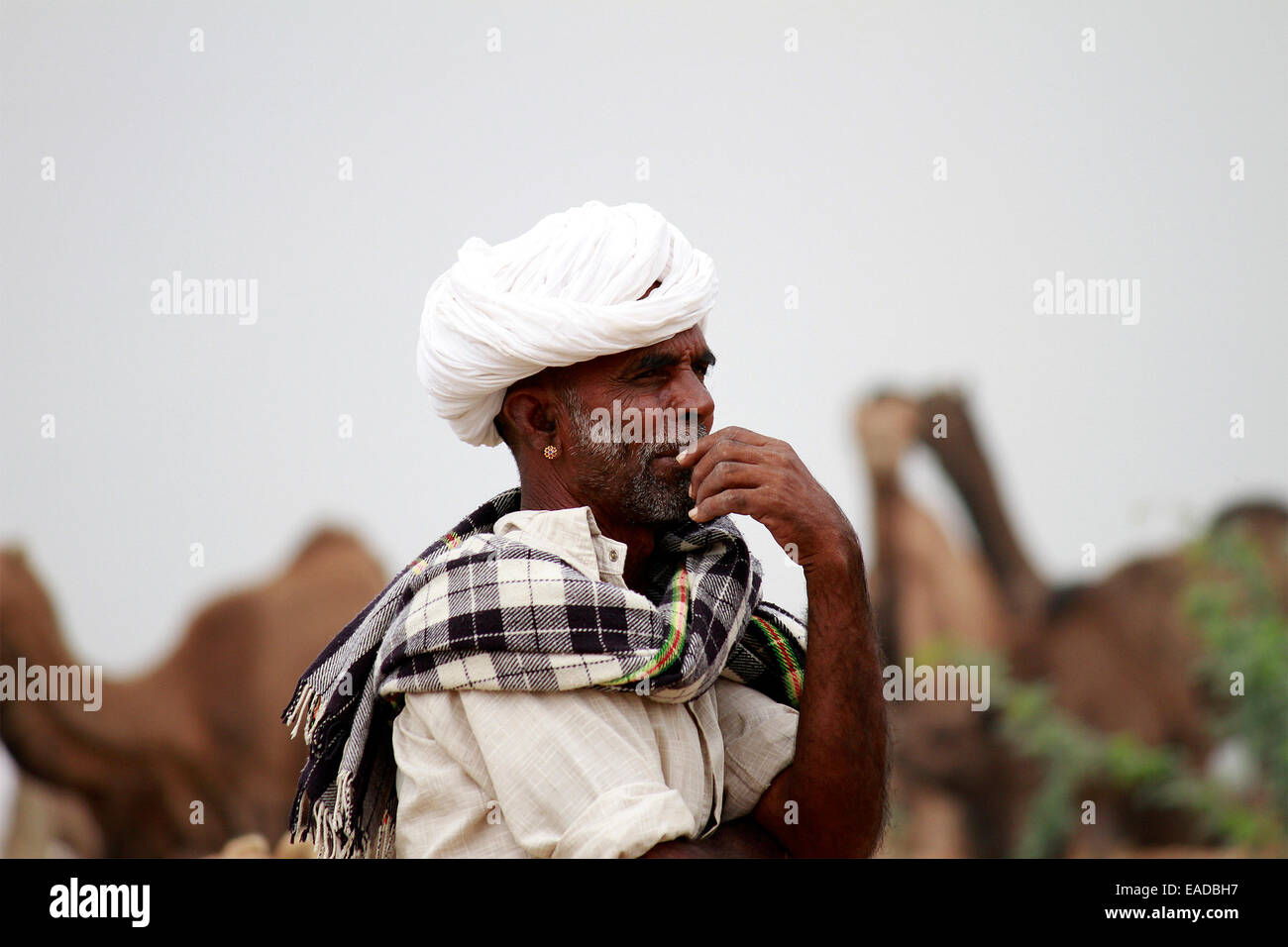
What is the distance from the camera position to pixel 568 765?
2170 millimetres

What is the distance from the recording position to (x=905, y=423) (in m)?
10.9

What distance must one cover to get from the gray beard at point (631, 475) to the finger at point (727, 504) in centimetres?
16

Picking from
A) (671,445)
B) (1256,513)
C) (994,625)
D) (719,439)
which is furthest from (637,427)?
(1256,513)

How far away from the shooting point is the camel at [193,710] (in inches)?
346

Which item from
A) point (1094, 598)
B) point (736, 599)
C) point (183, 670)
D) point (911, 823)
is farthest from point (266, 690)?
point (736, 599)

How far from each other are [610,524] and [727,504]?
1.03ft

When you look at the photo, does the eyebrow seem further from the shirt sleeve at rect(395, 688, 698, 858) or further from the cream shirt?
the shirt sleeve at rect(395, 688, 698, 858)

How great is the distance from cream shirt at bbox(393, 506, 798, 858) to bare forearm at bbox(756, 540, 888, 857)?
0.12 m

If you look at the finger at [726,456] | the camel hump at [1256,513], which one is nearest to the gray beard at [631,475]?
the finger at [726,456]

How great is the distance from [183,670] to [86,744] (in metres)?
0.75

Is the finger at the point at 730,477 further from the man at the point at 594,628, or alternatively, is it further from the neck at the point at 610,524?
the neck at the point at 610,524

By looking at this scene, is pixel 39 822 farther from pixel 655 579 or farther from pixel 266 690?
pixel 655 579

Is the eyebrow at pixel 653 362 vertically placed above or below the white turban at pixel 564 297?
below

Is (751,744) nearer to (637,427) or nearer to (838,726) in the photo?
(838,726)
